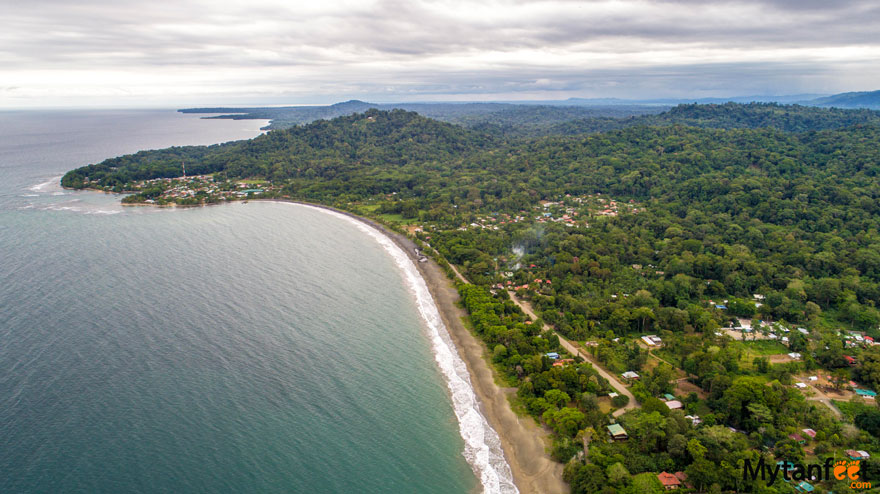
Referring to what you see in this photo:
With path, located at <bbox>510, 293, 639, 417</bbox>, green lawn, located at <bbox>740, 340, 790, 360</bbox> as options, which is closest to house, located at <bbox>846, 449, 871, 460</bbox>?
path, located at <bbox>510, 293, 639, 417</bbox>

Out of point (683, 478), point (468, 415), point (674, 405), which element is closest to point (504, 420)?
point (468, 415)

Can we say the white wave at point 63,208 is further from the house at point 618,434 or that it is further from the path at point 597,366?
the house at point 618,434

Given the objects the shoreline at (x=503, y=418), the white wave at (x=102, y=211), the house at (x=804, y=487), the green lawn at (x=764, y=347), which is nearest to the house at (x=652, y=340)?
the green lawn at (x=764, y=347)

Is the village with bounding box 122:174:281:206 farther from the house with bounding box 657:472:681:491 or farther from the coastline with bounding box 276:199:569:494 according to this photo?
the house with bounding box 657:472:681:491

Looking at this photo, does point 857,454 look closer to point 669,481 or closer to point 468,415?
point 669,481

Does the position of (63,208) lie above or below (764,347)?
above

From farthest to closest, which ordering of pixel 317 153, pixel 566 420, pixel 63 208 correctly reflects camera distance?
1. pixel 317 153
2. pixel 63 208
3. pixel 566 420
